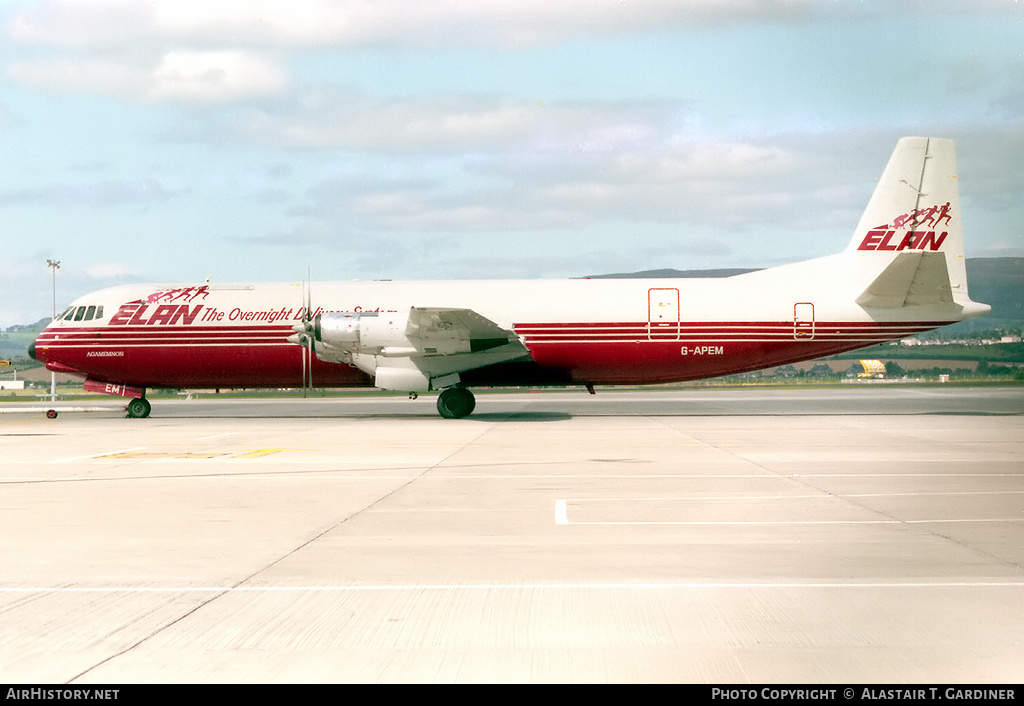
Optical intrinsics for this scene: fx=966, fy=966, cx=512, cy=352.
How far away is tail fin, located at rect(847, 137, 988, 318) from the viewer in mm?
31328

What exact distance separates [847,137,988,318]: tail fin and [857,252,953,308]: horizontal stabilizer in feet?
0.40

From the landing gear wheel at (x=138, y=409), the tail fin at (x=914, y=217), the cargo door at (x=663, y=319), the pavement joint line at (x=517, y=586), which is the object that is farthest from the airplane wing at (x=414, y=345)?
the pavement joint line at (x=517, y=586)

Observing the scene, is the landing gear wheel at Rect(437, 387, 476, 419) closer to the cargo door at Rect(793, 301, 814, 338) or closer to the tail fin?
the cargo door at Rect(793, 301, 814, 338)

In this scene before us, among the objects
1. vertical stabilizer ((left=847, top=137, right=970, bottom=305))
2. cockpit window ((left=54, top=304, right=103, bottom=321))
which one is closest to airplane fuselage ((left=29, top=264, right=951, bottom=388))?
cockpit window ((left=54, top=304, right=103, bottom=321))

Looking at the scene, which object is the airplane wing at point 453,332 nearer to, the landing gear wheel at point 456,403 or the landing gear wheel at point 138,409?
the landing gear wheel at point 456,403

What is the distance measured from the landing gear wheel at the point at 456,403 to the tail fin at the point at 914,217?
1299cm

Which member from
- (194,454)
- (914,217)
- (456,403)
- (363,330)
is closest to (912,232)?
(914,217)

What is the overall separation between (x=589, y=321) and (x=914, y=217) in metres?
11.2

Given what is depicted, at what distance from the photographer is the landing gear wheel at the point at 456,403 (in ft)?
104

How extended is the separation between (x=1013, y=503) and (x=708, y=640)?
803cm

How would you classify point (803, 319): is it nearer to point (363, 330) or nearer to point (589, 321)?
point (589, 321)
